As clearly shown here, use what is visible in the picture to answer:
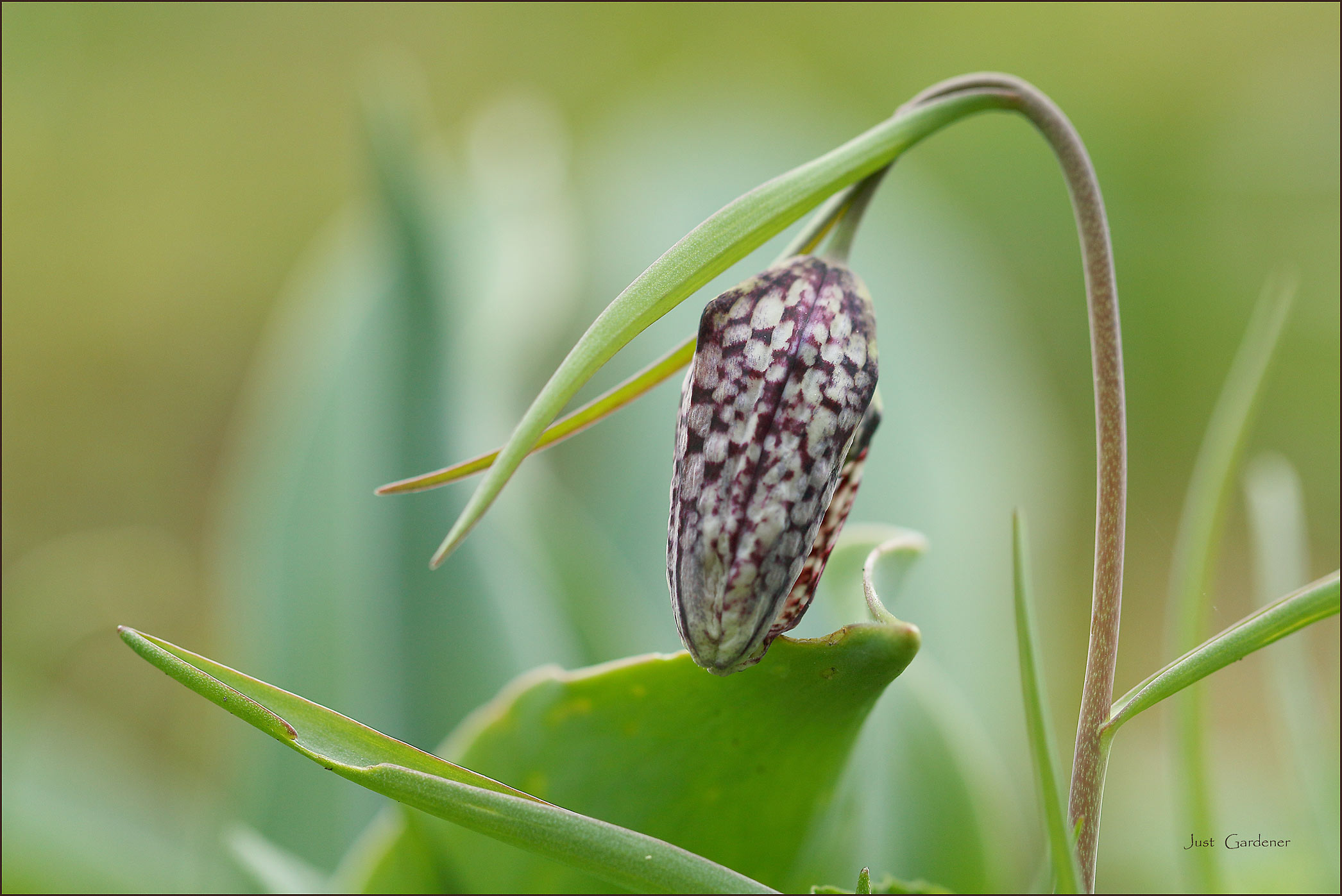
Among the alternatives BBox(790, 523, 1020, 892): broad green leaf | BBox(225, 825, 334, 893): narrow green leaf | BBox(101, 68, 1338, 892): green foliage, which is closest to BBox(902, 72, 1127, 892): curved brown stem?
BBox(101, 68, 1338, 892): green foliage

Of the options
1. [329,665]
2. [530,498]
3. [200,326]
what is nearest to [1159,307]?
[530,498]

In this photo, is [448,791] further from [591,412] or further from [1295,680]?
[1295,680]

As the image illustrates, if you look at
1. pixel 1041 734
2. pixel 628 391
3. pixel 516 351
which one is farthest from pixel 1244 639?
pixel 516 351

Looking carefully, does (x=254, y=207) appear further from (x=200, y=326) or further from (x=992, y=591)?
(x=992, y=591)

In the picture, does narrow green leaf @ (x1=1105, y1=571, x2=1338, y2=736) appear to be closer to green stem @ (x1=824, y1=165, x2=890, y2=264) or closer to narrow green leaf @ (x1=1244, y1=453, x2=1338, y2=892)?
green stem @ (x1=824, y1=165, x2=890, y2=264)

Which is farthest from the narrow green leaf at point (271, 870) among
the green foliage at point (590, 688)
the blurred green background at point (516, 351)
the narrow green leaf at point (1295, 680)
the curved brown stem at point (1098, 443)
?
the narrow green leaf at point (1295, 680)
